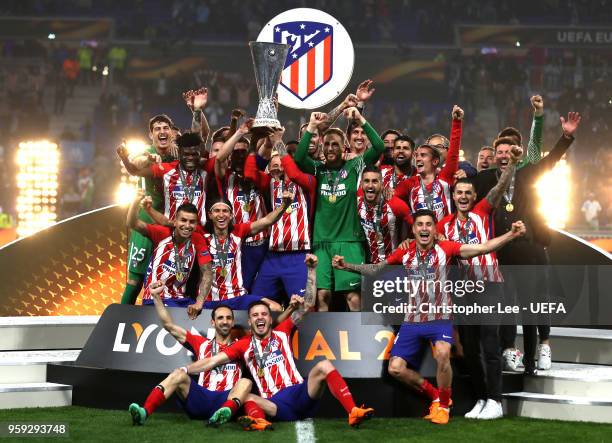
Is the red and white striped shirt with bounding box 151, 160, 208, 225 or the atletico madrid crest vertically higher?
the atletico madrid crest

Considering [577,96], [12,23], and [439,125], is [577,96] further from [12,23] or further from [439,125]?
[12,23]

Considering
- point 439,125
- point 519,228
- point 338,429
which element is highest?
point 439,125

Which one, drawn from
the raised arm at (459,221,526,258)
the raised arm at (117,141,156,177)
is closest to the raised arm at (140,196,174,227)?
the raised arm at (117,141,156,177)

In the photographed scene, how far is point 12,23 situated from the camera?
28781mm

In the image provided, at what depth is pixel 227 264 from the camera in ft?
26.6

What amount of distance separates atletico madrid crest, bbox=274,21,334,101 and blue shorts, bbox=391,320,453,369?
90.5 inches

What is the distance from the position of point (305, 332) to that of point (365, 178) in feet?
3.83

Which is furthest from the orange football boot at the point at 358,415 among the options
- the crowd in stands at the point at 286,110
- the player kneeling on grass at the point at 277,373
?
the crowd in stands at the point at 286,110

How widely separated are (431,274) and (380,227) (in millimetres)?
738

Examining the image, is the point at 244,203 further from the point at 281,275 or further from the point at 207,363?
the point at 207,363

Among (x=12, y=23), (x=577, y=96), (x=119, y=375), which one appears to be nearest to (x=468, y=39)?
(x=577, y=96)

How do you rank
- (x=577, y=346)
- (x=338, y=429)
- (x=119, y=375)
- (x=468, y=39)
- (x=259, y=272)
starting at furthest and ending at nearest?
(x=468, y=39), (x=577, y=346), (x=259, y=272), (x=119, y=375), (x=338, y=429)

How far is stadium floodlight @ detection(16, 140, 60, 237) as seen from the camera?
15.2 meters

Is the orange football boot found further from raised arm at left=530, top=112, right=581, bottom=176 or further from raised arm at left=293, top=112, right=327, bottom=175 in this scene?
raised arm at left=530, top=112, right=581, bottom=176
